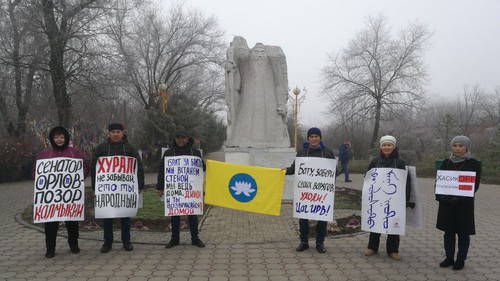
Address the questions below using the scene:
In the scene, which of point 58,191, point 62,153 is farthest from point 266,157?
point 58,191

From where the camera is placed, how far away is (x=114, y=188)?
6172 millimetres

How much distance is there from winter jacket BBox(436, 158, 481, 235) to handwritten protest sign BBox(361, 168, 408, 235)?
512 mm

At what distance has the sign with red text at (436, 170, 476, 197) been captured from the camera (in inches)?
209

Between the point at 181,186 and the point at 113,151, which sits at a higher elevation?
the point at 113,151

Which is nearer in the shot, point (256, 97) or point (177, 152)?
point (177, 152)

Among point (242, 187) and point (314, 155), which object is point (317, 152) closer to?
point (314, 155)

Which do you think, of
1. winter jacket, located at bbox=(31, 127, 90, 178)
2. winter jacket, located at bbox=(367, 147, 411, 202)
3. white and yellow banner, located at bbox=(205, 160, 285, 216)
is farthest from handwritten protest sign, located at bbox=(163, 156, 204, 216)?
winter jacket, located at bbox=(367, 147, 411, 202)

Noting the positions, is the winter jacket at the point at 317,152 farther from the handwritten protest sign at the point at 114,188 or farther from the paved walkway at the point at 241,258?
the handwritten protest sign at the point at 114,188

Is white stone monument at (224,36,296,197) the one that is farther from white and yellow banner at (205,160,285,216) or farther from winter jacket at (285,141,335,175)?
winter jacket at (285,141,335,175)

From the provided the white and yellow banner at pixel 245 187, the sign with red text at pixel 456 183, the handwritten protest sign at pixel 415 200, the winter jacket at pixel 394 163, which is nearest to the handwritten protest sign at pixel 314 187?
the white and yellow banner at pixel 245 187

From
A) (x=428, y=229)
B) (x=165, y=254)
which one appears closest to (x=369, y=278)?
(x=165, y=254)

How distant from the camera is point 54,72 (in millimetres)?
19406

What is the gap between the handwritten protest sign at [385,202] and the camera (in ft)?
18.9

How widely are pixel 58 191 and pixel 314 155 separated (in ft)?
12.4
